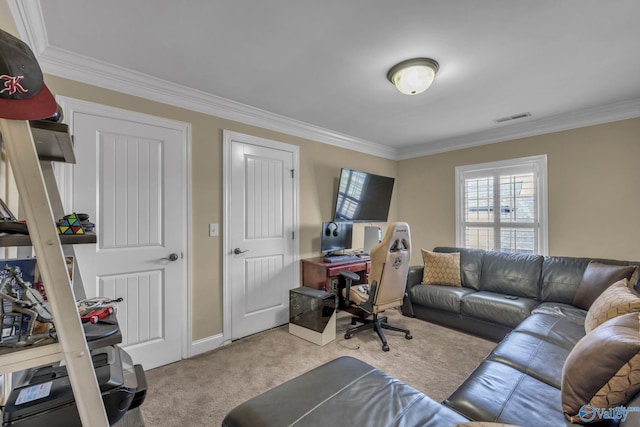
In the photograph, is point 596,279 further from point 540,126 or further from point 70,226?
point 70,226

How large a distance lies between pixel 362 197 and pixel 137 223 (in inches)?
108

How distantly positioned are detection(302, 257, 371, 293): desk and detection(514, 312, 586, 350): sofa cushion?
156 cm

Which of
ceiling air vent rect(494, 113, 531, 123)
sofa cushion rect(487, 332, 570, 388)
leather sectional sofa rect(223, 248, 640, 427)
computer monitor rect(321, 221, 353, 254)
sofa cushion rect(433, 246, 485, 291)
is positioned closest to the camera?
leather sectional sofa rect(223, 248, 640, 427)

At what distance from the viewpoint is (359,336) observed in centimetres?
291

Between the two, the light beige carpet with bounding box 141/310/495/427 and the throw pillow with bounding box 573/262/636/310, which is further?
the throw pillow with bounding box 573/262/636/310

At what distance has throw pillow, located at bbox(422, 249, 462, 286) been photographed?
10.9 ft

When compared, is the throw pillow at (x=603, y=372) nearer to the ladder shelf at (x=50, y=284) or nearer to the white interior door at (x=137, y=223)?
the ladder shelf at (x=50, y=284)

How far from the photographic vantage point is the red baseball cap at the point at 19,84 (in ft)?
2.05

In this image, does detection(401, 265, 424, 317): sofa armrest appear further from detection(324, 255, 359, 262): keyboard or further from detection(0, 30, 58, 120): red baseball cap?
detection(0, 30, 58, 120): red baseball cap

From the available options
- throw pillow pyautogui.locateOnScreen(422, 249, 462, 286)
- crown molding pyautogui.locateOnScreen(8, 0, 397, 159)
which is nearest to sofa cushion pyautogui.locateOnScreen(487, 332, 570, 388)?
throw pillow pyautogui.locateOnScreen(422, 249, 462, 286)

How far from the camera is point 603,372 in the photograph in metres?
1.01

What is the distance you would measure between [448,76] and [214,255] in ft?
8.60

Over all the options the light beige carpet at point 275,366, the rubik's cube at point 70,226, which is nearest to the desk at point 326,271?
the light beige carpet at point 275,366

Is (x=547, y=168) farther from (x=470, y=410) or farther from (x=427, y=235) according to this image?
(x=470, y=410)
